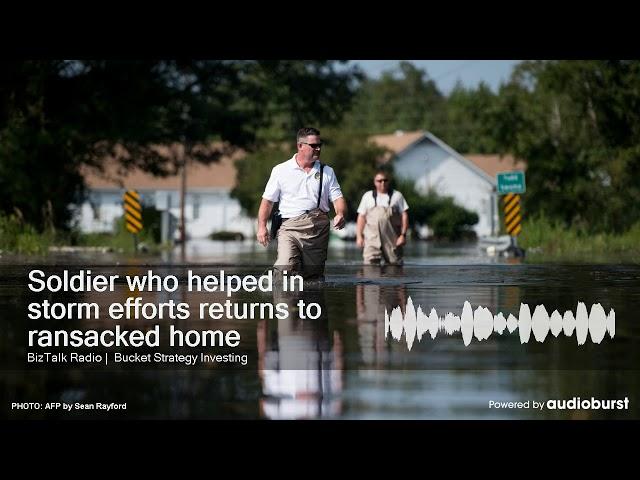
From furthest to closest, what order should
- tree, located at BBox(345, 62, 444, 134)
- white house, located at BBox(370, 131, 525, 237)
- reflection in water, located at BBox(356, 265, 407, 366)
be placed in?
tree, located at BBox(345, 62, 444, 134), white house, located at BBox(370, 131, 525, 237), reflection in water, located at BBox(356, 265, 407, 366)

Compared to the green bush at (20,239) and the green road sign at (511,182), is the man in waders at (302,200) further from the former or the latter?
the green road sign at (511,182)

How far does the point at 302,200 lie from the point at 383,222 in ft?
21.5

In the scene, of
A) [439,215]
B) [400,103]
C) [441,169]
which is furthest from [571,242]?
[400,103]

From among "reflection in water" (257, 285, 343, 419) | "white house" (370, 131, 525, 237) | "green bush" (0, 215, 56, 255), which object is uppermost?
"white house" (370, 131, 525, 237)

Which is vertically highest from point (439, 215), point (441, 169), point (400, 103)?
point (400, 103)

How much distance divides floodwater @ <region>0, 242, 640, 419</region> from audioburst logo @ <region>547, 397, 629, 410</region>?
0.6 inches

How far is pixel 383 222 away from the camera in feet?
73.3

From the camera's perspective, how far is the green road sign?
1447 inches

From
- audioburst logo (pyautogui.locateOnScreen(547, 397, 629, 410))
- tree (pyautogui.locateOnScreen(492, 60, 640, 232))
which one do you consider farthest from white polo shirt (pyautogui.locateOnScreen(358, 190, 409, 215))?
tree (pyautogui.locateOnScreen(492, 60, 640, 232))

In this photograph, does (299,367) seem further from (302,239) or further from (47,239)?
(47,239)

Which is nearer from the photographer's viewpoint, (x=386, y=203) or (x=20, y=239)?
(x=386, y=203)

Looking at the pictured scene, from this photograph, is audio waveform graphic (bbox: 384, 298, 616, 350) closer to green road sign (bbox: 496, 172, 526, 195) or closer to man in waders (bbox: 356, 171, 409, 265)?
man in waders (bbox: 356, 171, 409, 265)
